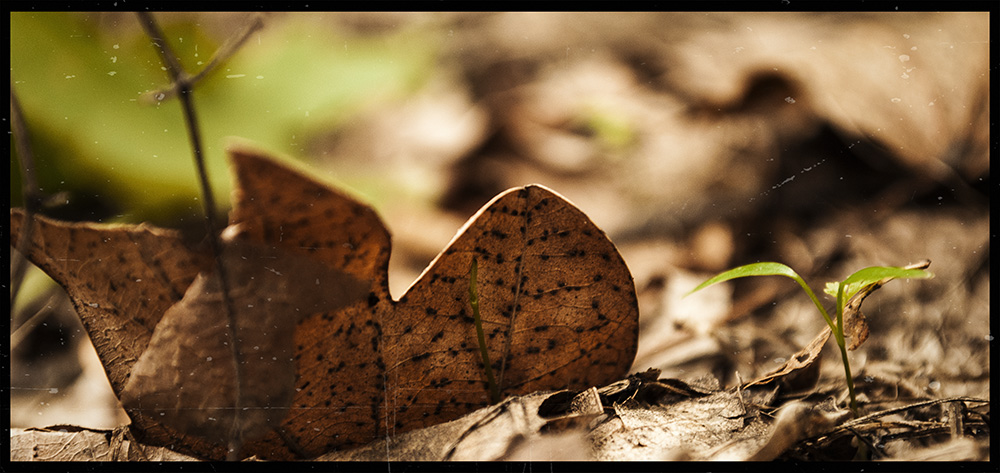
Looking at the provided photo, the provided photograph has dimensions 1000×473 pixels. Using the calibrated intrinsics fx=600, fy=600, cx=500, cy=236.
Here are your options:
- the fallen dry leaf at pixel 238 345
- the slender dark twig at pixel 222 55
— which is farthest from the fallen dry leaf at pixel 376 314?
the slender dark twig at pixel 222 55

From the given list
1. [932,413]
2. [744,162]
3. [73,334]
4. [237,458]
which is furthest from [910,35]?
[73,334]

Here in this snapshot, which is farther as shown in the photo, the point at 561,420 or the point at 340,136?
the point at 340,136

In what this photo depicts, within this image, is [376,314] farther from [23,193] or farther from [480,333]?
[23,193]

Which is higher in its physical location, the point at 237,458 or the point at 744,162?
the point at 744,162

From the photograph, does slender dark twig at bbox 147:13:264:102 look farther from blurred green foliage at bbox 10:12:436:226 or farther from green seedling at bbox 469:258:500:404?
green seedling at bbox 469:258:500:404

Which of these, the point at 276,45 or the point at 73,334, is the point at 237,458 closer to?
the point at 73,334

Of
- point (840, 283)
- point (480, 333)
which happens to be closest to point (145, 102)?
point (480, 333)

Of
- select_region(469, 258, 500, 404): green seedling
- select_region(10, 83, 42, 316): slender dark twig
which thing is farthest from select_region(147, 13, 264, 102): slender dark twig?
select_region(469, 258, 500, 404): green seedling
